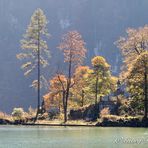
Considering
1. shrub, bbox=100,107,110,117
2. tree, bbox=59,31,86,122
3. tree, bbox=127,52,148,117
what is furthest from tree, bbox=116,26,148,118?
tree, bbox=59,31,86,122

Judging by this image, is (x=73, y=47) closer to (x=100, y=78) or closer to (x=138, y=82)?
(x=138, y=82)

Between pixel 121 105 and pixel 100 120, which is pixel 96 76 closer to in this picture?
pixel 121 105

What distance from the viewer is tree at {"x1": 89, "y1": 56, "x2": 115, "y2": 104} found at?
239 ft

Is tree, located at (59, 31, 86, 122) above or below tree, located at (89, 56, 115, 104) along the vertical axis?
above

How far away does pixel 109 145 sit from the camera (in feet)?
106

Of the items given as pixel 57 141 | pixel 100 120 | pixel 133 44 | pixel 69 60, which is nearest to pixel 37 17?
pixel 69 60

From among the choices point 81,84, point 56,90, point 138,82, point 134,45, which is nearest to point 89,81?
point 81,84

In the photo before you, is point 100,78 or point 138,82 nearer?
point 138,82

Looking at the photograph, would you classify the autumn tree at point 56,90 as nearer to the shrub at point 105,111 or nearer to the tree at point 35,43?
the tree at point 35,43

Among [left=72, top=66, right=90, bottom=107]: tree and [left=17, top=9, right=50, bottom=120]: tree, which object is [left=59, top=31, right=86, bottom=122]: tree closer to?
[left=72, top=66, right=90, bottom=107]: tree

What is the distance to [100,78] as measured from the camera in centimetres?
7519

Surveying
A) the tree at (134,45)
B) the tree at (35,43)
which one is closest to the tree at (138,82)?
the tree at (134,45)

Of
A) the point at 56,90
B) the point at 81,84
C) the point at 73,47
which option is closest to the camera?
the point at 73,47

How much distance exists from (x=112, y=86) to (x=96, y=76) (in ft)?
31.4
